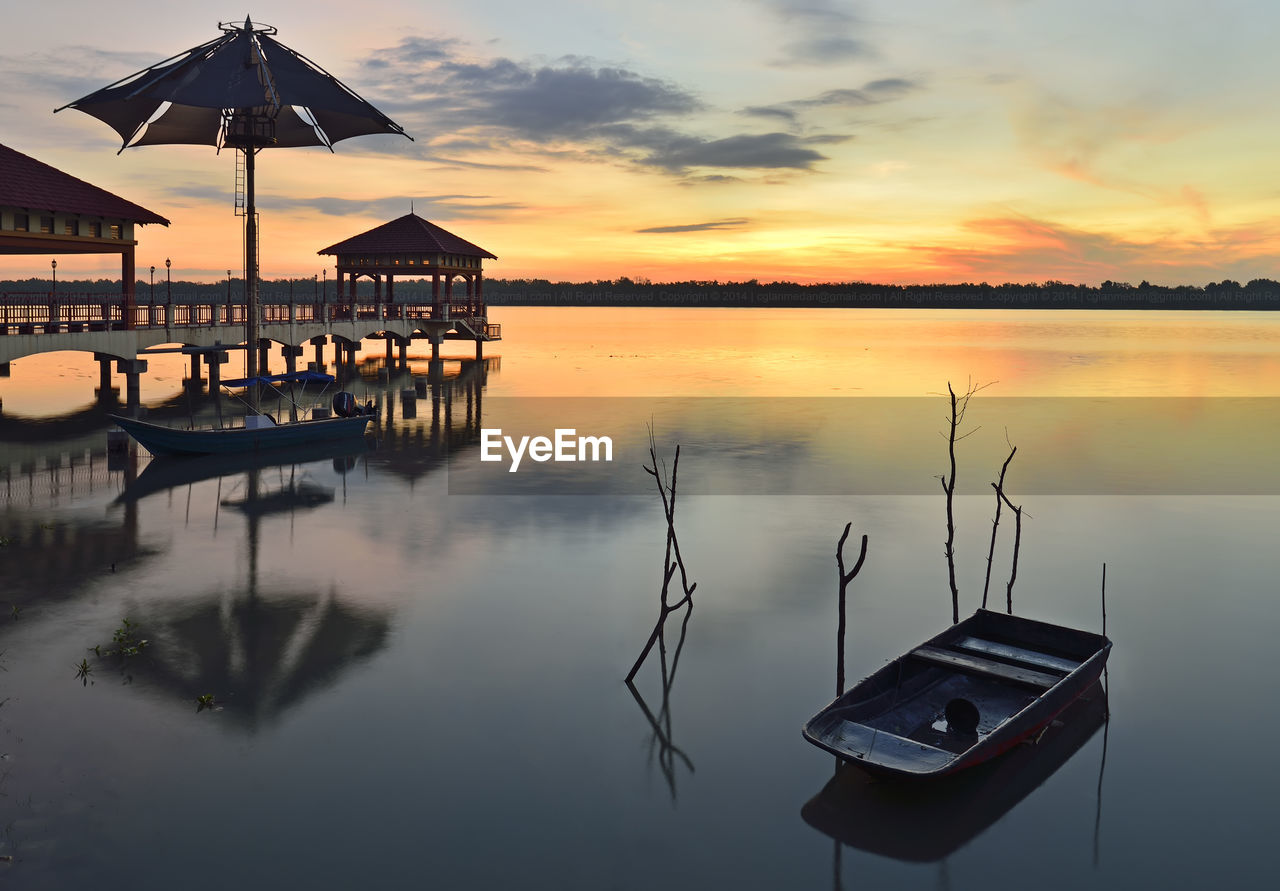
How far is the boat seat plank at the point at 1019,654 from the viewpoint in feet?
45.2

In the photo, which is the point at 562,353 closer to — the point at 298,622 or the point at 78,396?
the point at 78,396

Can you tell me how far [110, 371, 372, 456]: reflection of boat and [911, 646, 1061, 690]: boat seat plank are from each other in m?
23.6

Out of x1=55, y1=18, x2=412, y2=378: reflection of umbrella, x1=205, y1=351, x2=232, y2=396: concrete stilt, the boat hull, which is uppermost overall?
x1=55, y1=18, x2=412, y2=378: reflection of umbrella

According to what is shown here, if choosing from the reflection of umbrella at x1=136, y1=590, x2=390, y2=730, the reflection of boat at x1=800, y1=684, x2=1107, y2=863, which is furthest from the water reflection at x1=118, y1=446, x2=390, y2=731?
the reflection of boat at x1=800, y1=684, x2=1107, y2=863

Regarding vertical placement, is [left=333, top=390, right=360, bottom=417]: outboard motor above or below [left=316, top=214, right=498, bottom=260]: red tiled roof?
below

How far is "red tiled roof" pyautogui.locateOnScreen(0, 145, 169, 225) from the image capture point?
36594 millimetres

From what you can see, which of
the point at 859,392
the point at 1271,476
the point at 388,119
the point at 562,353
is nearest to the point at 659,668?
the point at 1271,476

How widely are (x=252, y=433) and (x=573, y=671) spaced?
20192 millimetres

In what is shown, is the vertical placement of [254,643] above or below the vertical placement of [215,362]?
below

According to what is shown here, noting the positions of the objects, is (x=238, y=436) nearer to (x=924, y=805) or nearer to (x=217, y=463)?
(x=217, y=463)

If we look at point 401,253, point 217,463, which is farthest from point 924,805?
point 401,253

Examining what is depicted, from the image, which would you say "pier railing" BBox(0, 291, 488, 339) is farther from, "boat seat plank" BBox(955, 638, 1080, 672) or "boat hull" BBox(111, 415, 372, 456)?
"boat seat plank" BBox(955, 638, 1080, 672)

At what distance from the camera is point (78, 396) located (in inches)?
1861

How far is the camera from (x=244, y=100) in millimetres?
32531
